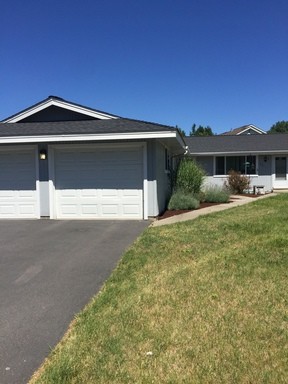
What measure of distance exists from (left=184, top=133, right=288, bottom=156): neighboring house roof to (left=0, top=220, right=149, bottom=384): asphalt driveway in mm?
13928

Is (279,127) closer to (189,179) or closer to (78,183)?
(189,179)

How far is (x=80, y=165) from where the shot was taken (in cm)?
1231

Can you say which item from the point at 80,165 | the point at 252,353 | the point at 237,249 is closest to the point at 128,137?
the point at 80,165

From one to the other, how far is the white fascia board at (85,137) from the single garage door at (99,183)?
70cm

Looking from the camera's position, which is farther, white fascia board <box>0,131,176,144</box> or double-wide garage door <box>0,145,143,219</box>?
double-wide garage door <box>0,145,143,219</box>

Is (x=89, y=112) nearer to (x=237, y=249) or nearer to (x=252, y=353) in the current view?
(x=237, y=249)

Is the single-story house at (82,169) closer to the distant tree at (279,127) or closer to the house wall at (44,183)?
the house wall at (44,183)

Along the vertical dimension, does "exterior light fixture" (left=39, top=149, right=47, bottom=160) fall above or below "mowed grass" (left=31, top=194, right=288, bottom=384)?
above

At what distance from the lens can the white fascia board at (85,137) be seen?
36.7 ft

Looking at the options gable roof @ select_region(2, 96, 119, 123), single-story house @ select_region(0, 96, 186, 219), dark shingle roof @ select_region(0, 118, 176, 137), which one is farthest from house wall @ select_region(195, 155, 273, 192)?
dark shingle roof @ select_region(0, 118, 176, 137)

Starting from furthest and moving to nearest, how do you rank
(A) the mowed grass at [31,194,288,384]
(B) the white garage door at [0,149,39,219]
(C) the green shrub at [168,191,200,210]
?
1. (C) the green shrub at [168,191,200,210]
2. (B) the white garage door at [0,149,39,219]
3. (A) the mowed grass at [31,194,288,384]

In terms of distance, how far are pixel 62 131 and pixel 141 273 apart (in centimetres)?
727

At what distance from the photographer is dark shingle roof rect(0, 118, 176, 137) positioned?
11.4m

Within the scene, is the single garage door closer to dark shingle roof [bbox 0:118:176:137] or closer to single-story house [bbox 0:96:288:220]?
single-story house [bbox 0:96:288:220]
